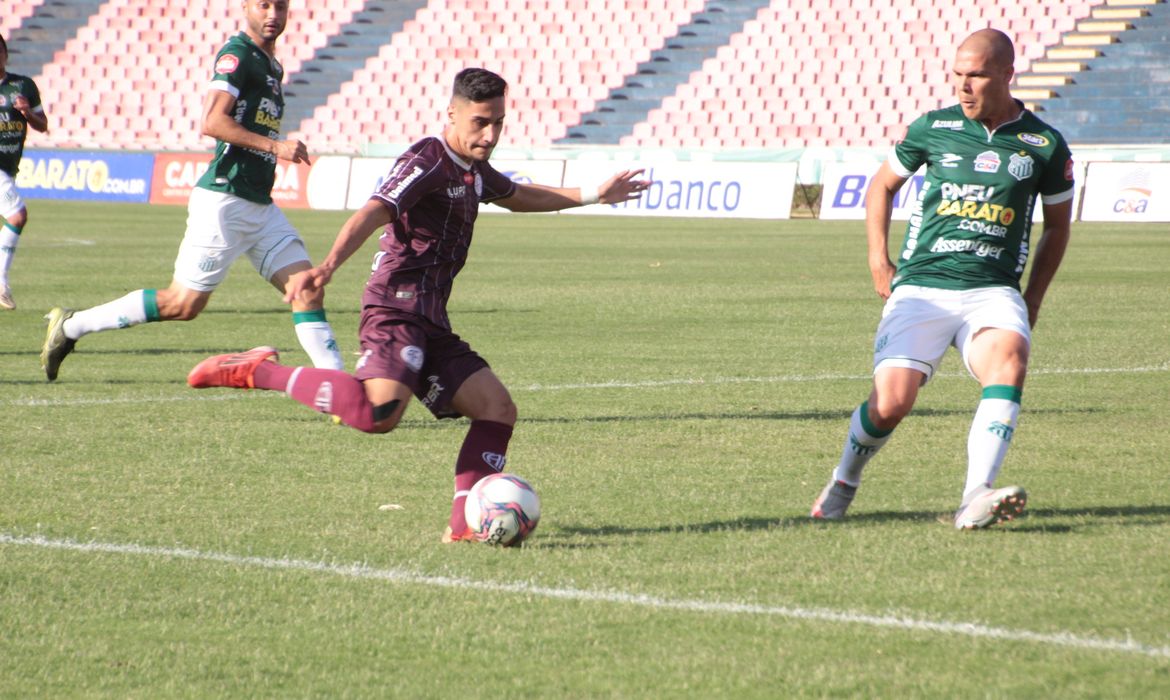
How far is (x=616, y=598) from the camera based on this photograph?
447cm

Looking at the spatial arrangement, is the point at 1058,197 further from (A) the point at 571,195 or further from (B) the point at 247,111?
(B) the point at 247,111

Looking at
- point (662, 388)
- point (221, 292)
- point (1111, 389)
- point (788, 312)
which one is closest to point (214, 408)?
point (662, 388)

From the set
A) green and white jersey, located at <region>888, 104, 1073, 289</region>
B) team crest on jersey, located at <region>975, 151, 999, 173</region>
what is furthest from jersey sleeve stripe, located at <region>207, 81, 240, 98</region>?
team crest on jersey, located at <region>975, 151, 999, 173</region>

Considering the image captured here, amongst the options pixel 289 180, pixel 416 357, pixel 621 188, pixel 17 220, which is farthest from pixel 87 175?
pixel 416 357

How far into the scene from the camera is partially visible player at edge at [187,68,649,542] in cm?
545

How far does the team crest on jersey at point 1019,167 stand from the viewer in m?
5.66

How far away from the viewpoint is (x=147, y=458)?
6789 mm

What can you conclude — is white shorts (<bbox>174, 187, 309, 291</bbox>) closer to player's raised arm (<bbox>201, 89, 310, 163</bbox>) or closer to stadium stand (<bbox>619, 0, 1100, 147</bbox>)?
player's raised arm (<bbox>201, 89, 310, 163</bbox>)

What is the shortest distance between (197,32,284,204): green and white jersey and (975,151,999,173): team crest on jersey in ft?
12.6

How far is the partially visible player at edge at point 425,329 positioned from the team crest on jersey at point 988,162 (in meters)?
1.70

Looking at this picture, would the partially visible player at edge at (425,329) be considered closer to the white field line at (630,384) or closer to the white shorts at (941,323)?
the white shorts at (941,323)

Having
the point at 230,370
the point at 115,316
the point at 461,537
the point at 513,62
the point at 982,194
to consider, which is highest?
the point at 982,194

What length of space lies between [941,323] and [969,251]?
0.30 m

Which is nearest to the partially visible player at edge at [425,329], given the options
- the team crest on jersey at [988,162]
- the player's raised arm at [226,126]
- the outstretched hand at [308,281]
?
the outstretched hand at [308,281]
